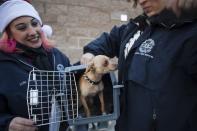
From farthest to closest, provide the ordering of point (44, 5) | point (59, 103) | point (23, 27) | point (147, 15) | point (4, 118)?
point (44, 5) < point (23, 27) < point (4, 118) < point (59, 103) < point (147, 15)

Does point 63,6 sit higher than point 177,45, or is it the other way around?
point 63,6

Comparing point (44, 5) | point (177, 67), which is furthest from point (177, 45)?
point (44, 5)

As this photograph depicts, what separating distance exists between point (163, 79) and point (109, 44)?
1.33ft

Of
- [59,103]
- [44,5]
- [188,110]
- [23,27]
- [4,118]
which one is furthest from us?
[44,5]

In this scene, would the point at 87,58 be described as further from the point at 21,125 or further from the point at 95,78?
the point at 21,125

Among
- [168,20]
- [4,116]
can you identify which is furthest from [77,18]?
[168,20]

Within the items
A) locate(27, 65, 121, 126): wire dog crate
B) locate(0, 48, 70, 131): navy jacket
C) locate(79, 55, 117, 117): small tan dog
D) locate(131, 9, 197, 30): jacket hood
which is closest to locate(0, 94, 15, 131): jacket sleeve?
locate(0, 48, 70, 131): navy jacket

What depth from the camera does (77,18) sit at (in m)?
4.50

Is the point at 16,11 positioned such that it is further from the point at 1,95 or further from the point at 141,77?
the point at 141,77

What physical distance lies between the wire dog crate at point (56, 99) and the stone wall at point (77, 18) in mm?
2617

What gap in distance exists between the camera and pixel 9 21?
1899 mm

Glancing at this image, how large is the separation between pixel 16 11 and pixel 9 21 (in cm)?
6

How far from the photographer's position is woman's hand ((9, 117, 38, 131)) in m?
1.66

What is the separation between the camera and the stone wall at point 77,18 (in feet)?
14.2
